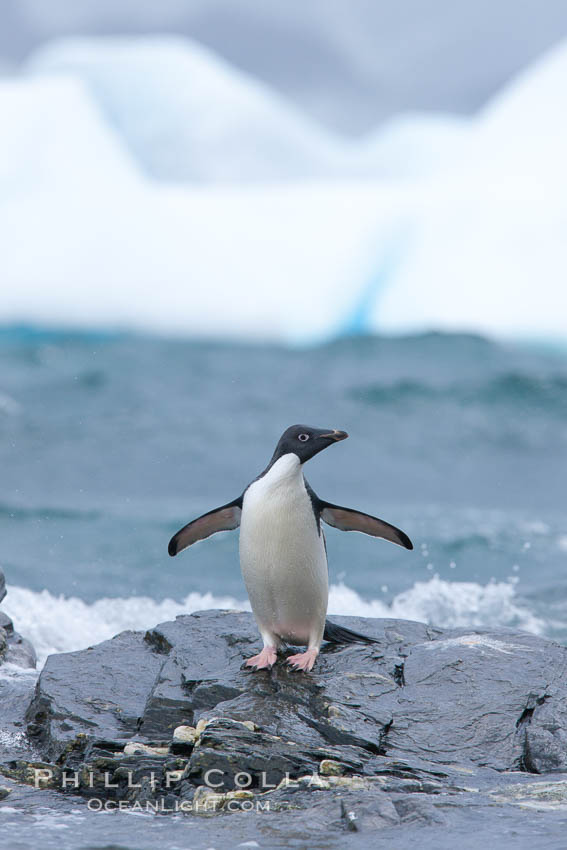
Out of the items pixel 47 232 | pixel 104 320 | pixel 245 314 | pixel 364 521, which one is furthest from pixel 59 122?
pixel 364 521

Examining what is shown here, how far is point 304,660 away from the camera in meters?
3.70

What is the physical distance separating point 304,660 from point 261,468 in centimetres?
1134

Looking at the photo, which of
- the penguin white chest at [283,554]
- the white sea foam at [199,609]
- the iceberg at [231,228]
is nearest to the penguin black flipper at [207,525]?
the penguin white chest at [283,554]

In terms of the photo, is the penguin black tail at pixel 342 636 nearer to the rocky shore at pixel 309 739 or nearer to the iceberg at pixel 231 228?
the rocky shore at pixel 309 739

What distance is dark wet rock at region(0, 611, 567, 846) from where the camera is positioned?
9.62ft

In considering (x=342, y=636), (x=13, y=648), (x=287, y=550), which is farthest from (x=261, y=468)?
(x=287, y=550)

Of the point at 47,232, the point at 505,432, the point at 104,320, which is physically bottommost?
the point at 505,432

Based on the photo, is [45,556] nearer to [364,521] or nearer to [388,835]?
[364,521]

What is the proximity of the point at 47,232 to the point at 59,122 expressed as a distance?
2277 millimetres

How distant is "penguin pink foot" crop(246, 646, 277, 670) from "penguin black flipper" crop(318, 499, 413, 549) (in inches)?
23.2

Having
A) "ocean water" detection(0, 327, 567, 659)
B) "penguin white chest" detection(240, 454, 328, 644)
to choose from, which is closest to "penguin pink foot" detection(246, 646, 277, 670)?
"penguin white chest" detection(240, 454, 328, 644)

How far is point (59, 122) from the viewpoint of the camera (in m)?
20.7

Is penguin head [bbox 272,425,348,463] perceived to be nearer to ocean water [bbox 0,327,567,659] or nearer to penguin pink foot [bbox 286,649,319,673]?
penguin pink foot [bbox 286,649,319,673]

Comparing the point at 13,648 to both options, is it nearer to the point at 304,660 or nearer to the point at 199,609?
the point at 304,660
